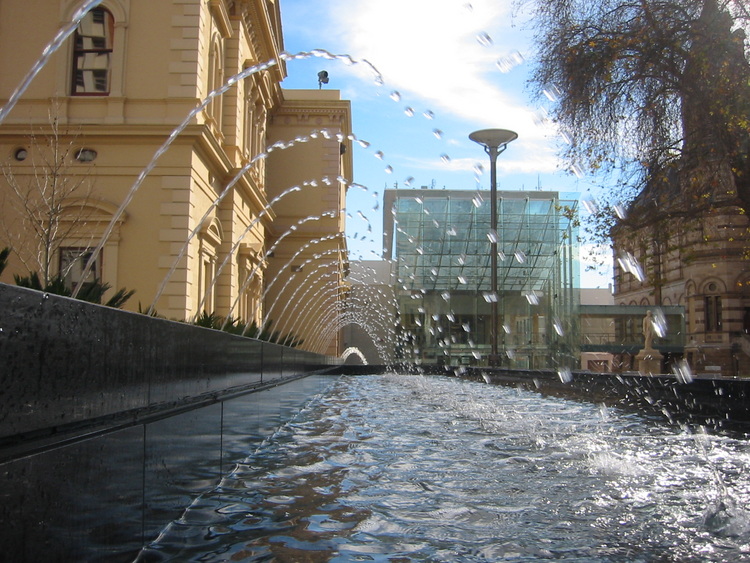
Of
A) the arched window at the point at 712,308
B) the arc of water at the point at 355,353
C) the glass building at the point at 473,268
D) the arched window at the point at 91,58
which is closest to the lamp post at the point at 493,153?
the arched window at the point at 91,58

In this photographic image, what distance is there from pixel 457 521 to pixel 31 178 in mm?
17871

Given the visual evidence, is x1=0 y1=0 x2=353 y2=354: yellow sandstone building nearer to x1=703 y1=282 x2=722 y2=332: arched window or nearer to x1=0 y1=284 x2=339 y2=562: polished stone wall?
x1=0 y1=284 x2=339 y2=562: polished stone wall

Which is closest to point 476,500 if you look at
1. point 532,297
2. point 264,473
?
point 264,473

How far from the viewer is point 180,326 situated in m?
4.45

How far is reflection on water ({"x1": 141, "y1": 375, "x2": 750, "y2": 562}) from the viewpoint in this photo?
360 cm

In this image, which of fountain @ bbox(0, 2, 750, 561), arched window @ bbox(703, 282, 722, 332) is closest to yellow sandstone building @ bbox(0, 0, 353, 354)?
fountain @ bbox(0, 2, 750, 561)

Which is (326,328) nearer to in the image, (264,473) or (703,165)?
(703,165)

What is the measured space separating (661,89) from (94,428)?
15071mm

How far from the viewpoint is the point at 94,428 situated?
3012 mm

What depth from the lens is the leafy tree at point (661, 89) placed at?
14.6 m

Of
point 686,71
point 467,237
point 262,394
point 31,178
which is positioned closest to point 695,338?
point 467,237

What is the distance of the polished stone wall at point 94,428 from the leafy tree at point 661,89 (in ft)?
42.6

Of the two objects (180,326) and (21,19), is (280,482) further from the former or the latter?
(21,19)

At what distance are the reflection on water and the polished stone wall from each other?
0.30 m
